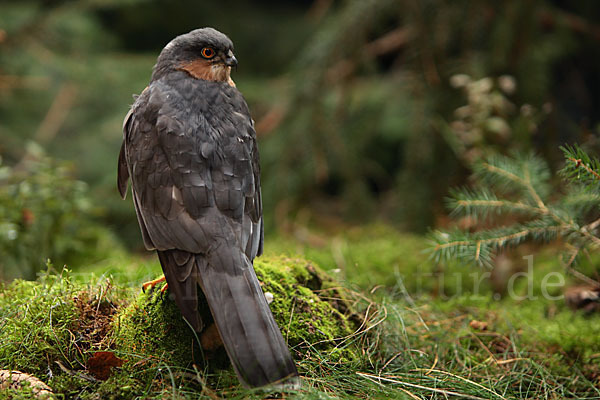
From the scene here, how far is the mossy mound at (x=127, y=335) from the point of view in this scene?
2.26m

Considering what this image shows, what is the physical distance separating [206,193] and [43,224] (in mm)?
2018

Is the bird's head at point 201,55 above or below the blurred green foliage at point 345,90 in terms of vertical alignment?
above

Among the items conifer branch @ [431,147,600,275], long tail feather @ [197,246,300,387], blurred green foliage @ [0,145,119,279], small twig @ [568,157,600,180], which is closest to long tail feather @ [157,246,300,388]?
long tail feather @ [197,246,300,387]

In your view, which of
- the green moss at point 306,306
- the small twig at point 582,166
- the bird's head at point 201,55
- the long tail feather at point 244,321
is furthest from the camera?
the bird's head at point 201,55

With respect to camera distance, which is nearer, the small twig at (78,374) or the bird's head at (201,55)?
the small twig at (78,374)

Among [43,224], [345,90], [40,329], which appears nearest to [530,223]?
[40,329]

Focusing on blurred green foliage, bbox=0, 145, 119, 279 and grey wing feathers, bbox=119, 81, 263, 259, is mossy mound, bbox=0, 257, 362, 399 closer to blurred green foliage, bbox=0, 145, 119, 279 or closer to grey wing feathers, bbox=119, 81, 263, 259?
grey wing feathers, bbox=119, 81, 263, 259

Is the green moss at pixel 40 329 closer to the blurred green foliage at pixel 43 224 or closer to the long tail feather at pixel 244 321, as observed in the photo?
the long tail feather at pixel 244 321

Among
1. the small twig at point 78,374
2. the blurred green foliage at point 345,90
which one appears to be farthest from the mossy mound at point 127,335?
the blurred green foliage at point 345,90

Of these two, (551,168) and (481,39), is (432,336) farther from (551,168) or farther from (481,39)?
(481,39)

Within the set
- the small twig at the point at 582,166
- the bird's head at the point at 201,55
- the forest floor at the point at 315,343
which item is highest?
the bird's head at the point at 201,55

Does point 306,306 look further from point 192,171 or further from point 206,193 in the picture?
point 192,171

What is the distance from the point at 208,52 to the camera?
299 centimetres

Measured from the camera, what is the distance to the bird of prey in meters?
2.13
